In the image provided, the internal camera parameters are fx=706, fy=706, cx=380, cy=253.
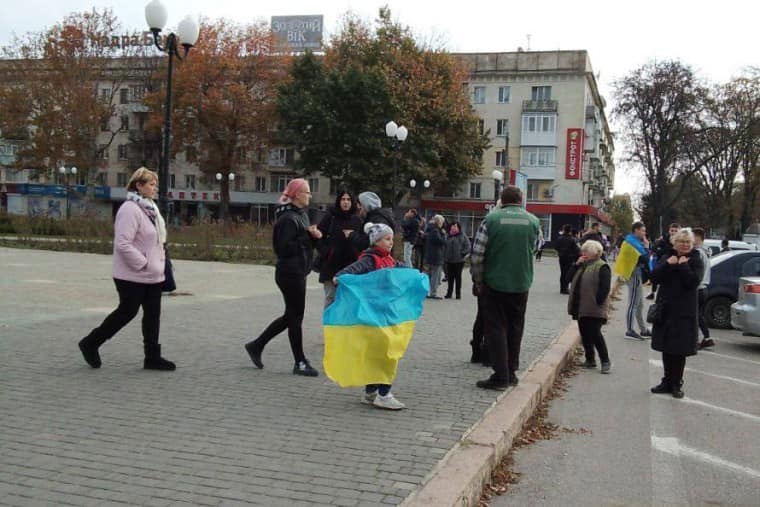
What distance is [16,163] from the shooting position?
173ft

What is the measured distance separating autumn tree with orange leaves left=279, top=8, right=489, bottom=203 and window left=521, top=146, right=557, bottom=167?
11.4m

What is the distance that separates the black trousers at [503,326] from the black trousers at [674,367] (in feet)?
5.49

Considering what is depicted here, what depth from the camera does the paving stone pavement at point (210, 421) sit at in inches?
152

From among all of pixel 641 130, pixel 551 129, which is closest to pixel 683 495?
pixel 641 130

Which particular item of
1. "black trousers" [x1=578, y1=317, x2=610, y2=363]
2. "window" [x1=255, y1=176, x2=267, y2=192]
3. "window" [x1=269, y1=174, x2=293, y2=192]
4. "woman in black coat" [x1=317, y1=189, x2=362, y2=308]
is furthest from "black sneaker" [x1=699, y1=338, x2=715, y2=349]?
"window" [x1=255, y1=176, x2=267, y2=192]

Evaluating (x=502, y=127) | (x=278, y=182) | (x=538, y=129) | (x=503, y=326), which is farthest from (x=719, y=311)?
(x=278, y=182)

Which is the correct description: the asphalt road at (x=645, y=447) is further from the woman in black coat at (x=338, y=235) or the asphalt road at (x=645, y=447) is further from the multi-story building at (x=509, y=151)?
the multi-story building at (x=509, y=151)

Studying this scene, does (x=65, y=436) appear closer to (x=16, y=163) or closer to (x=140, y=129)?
(x=16, y=163)

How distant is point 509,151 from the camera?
64.1 m

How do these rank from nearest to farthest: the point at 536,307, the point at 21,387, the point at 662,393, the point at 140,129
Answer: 1. the point at 21,387
2. the point at 662,393
3. the point at 536,307
4. the point at 140,129

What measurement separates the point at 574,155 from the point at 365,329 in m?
58.8

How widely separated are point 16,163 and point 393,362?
5512 cm

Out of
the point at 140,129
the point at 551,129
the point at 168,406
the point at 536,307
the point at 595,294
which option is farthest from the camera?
the point at 140,129

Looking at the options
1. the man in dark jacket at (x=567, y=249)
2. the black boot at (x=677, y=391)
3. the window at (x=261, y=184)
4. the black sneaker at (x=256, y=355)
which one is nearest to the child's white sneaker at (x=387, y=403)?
the black sneaker at (x=256, y=355)
